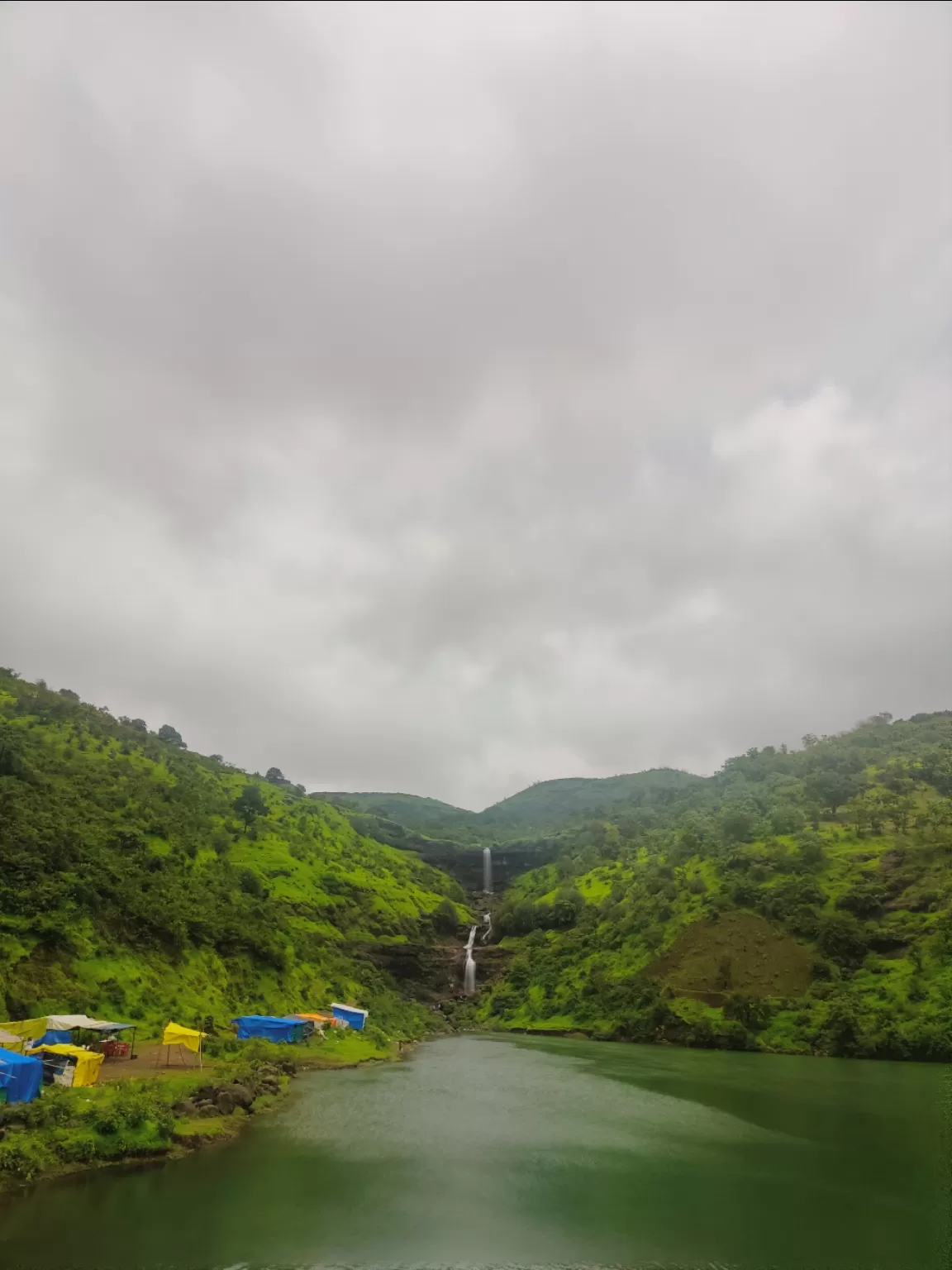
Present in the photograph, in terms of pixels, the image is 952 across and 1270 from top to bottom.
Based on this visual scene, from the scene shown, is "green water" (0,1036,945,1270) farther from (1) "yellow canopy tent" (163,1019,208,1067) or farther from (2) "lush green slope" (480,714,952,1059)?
(2) "lush green slope" (480,714,952,1059)

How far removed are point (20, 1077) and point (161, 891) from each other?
135 ft

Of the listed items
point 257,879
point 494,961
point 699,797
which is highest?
point 699,797

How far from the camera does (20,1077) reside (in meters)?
30.3

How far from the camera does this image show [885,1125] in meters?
38.8

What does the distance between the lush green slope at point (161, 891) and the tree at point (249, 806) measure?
0.67 metres

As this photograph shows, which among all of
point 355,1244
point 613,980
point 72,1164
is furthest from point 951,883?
point 72,1164

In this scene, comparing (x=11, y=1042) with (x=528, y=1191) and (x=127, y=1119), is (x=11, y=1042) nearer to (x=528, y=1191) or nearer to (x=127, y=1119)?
(x=127, y=1119)

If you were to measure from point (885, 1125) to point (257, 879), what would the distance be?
72.7 meters

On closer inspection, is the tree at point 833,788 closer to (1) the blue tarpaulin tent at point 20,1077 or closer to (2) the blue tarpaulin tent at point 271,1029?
(2) the blue tarpaulin tent at point 271,1029

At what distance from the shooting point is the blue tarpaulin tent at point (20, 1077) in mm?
29967

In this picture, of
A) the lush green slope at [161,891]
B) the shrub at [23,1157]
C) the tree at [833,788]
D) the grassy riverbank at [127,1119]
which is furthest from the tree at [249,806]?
the tree at [833,788]

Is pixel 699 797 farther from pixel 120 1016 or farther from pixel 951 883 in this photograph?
pixel 120 1016

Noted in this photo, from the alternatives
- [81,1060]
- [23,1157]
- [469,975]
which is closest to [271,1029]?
[81,1060]

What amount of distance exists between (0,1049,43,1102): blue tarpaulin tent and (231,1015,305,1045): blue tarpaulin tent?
30289 millimetres
